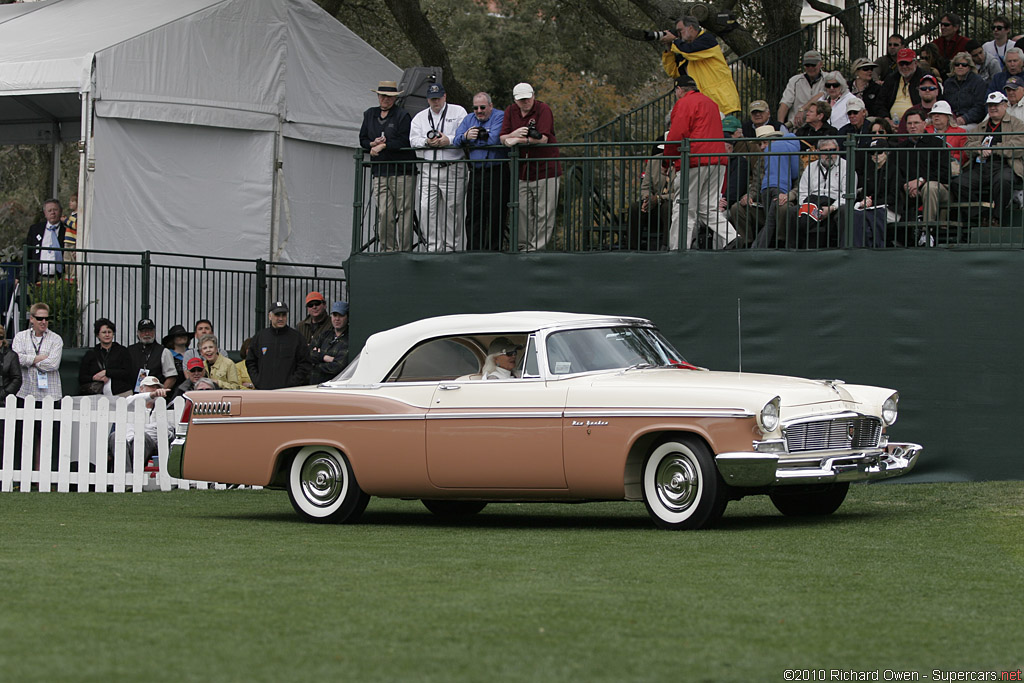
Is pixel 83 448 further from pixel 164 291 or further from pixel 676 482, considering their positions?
pixel 676 482

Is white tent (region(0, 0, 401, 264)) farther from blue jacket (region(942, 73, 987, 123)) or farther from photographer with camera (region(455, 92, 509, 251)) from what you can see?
blue jacket (region(942, 73, 987, 123))

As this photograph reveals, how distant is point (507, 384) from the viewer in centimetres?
1132

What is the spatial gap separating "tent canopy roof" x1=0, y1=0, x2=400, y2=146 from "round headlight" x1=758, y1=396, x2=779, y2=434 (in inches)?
485

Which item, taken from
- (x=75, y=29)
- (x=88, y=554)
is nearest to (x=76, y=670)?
(x=88, y=554)

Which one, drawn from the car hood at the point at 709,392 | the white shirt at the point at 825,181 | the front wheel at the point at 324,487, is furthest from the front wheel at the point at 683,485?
the white shirt at the point at 825,181

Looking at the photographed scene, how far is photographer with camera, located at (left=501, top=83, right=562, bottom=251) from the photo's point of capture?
15.9 meters

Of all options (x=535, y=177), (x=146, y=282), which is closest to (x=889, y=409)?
(x=535, y=177)

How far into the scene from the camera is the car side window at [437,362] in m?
11.8

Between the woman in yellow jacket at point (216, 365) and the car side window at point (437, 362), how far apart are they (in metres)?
5.57

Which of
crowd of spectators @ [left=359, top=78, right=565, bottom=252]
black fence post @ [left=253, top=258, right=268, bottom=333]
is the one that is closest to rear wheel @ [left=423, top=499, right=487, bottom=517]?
crowd of spectators @ [left=359, top=78, right=565, bottom=252]

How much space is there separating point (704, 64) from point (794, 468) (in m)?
8.32

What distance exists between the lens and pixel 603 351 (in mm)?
11562

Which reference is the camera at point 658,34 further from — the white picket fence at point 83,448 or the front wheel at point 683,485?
the front wheel at point 683,485

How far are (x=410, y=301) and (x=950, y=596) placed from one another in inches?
377
